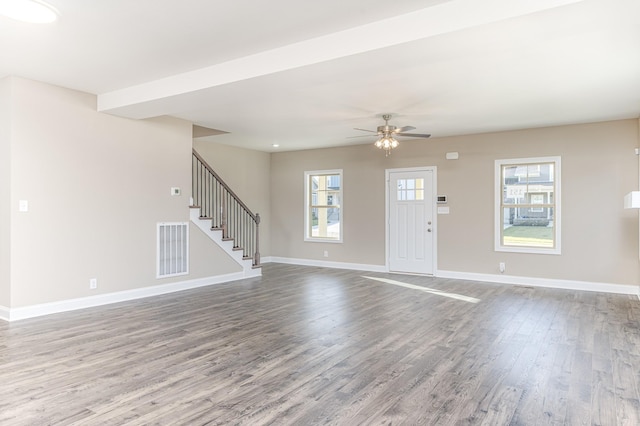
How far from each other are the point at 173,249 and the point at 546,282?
6119 mm

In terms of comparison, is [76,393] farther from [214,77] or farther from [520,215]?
[520,215]

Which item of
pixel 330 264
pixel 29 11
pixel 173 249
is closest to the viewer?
pixel 29 11

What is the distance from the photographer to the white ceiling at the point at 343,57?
9.55ft

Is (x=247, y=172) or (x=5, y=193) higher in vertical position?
(x=247, y=172)

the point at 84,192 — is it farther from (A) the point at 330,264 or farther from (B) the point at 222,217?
(A) the point at 330,264

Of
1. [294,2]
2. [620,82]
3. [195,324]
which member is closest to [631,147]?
[620,82]

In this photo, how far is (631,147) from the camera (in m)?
6.20

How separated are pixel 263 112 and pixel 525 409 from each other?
474 centimetres

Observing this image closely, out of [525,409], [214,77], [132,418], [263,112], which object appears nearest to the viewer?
[132,418]

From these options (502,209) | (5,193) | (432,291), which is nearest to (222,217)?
(5,193)

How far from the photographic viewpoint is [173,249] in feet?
20.7

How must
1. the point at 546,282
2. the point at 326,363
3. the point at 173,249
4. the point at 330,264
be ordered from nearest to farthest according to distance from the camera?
1. the point at 326,363
2. the point at 173,249
3. the point at 546,282
4. the point at 330,264

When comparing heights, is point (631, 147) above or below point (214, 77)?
below

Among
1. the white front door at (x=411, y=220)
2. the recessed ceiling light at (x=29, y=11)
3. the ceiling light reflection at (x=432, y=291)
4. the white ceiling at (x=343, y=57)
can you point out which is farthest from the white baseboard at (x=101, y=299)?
the white front door at (x=411, y=220)
